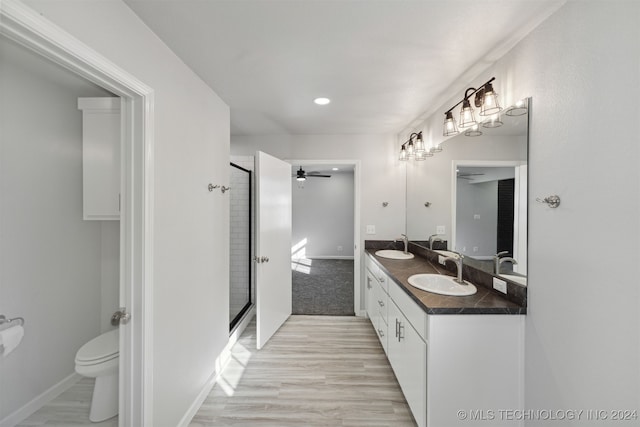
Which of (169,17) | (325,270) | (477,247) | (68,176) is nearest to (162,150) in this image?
(169,17)

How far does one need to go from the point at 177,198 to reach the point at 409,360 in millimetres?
1834

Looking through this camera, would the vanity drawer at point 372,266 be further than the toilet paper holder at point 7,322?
Yes

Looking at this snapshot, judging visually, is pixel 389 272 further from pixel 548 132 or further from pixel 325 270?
pixel 325 270

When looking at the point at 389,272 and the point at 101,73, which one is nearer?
the point at 101,73

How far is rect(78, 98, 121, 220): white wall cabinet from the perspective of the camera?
1411 millimetres

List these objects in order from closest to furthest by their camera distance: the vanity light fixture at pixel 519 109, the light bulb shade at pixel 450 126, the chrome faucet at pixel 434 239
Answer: the vanity light fixture at pixel 519 109, the light bulb shade at pixel 450 126, the chrome faucet at pixel 434 239

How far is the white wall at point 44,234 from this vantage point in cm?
164

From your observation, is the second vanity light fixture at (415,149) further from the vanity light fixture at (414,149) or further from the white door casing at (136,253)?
the white door casing at (136,253)

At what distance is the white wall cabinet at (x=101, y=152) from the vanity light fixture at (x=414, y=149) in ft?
8.37

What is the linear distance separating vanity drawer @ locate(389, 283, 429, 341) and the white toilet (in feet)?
6.47

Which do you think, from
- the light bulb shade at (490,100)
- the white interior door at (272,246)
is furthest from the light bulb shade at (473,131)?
the white interior door at (272,246)

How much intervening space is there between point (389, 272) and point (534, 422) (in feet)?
3.80

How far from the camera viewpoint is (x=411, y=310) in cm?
166

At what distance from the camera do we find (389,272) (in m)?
2.16
